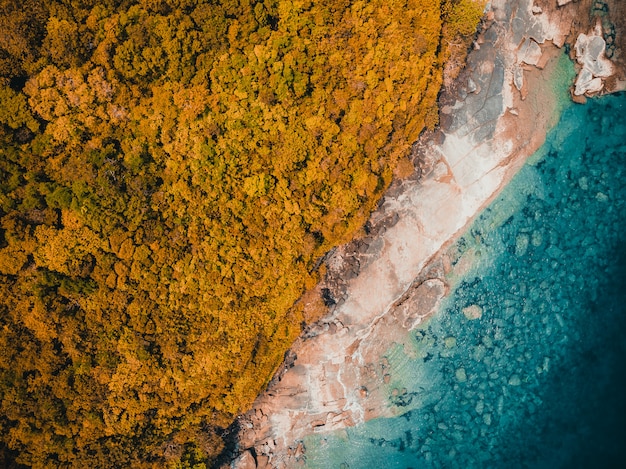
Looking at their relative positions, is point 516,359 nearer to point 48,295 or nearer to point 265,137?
point 265,137

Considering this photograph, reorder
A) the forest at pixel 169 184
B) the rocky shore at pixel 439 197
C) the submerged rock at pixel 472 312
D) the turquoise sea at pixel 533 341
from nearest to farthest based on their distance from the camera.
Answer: the forest at pixel 169 184 < the rocky shore at pixel 439 197 < the turquoise sea at pixel 533 341 < the submerged rock at pixel 472 312

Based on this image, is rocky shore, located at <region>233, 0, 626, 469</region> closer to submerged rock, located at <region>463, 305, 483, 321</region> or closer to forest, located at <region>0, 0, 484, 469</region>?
submerged rock, located at <region>463, 305, 483, 321</region>

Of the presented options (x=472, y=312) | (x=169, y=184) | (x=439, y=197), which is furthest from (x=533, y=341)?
(x=169, y=184)

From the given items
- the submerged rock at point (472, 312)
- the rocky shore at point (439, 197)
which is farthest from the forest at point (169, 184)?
the submerged rock at point (472, 312)

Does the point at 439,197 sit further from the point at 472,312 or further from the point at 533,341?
the point at 533,341

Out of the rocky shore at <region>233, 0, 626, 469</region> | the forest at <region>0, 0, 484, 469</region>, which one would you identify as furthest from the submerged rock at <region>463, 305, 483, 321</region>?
the forest at <region>0, 0, 484, 469</region>

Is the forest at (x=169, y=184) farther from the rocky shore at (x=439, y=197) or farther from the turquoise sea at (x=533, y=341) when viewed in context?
the turquoise sea at (x=533, y=341)

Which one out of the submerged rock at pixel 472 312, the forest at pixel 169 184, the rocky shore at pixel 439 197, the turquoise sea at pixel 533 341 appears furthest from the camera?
the submerged rock at pixel 472 312
